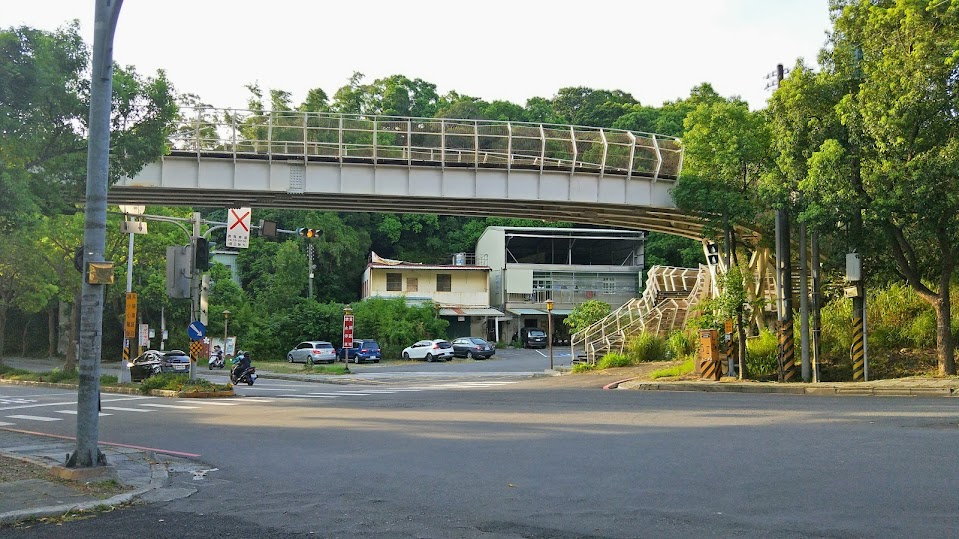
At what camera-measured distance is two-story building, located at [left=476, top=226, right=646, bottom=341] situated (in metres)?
65.4

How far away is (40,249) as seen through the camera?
39.9 metres

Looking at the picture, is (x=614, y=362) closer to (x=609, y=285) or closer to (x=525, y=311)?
(x=525, y=311)

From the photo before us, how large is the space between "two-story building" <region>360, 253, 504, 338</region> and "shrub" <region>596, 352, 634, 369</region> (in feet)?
91.3

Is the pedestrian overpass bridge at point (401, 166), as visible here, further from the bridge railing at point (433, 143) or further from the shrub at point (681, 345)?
the shrub at point (681, 345)

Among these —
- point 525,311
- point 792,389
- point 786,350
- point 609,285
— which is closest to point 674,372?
point 786,350

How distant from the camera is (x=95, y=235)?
10.4 metres

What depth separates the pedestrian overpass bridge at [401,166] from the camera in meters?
29.5

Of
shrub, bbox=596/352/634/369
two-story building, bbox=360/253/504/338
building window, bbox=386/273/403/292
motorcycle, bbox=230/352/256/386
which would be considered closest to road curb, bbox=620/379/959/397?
shrub, bbox=596/352/634/369

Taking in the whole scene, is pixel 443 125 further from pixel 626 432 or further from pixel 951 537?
pixel 951 537

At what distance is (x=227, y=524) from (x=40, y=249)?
37911 mm

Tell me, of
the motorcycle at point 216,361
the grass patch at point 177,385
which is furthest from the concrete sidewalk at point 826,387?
the motorcycle at point 216,361

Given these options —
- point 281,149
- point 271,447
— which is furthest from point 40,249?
point 271,447

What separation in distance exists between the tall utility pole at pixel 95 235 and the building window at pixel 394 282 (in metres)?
52.6

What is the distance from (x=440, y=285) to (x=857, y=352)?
41.9 meters
